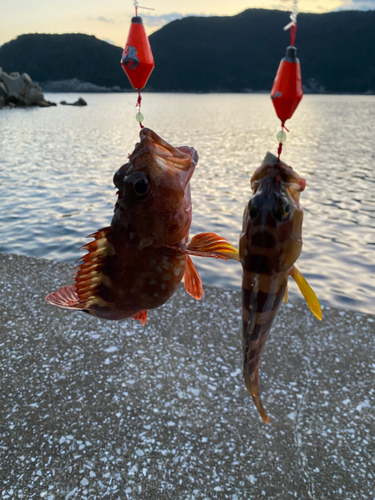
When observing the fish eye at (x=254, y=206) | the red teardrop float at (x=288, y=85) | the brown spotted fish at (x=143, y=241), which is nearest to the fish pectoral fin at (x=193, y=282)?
the brown spotted fish at (x=143, y=241)

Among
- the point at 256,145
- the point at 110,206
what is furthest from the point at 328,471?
the point at 256,145

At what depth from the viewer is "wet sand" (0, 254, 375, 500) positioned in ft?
15.8

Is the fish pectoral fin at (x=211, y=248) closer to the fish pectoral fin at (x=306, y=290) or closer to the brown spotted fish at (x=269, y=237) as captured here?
the brown spotted fish at (x=269, y=237)

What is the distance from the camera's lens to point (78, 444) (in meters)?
5.27

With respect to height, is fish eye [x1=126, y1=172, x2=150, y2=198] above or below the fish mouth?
below

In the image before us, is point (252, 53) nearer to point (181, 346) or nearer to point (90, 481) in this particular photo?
point (181, 346)

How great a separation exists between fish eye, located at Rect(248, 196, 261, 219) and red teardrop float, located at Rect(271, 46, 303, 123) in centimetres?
40

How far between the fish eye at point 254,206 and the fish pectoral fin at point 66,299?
1.15 meters

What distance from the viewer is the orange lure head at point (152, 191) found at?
219cm

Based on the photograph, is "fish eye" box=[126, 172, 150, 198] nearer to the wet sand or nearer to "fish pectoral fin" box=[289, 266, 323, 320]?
"fish pectoral fin" box=[289, 266, 323, 320]

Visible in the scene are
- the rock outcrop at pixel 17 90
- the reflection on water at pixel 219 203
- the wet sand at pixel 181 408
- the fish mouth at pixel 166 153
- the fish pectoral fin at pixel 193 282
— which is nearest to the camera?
the fish mouth at pixel 166 153

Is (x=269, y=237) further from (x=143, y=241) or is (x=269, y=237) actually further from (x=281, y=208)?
(x=143, y=241)

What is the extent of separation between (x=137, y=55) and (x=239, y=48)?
35179 millimetres

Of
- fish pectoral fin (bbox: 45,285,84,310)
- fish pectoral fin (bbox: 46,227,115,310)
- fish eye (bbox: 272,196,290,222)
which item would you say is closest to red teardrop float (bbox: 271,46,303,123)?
fish eye (bbox: 272,196,290,222)
